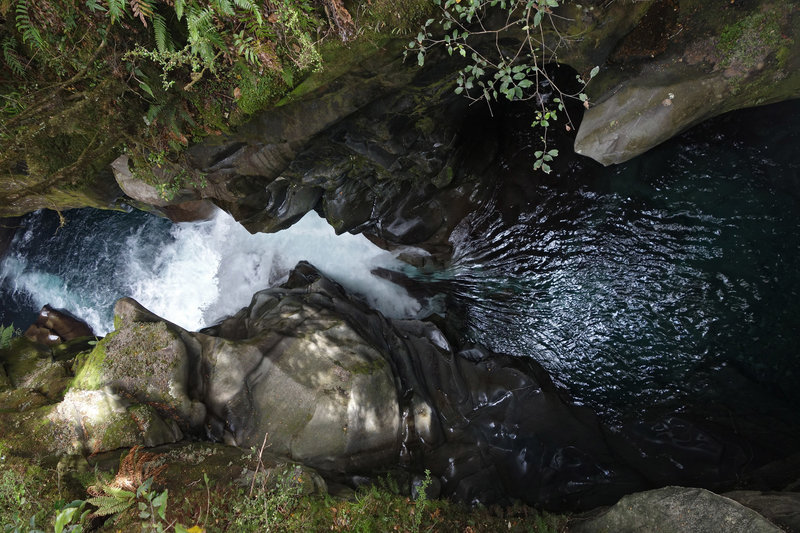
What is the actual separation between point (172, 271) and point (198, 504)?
7.32 metres

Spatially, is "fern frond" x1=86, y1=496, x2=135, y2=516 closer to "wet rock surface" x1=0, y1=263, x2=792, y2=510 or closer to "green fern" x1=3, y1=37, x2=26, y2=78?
"wet rock surface" x1=0, y1=263, x2=792, y2=510

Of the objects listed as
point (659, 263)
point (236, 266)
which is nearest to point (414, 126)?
point (659, 263)

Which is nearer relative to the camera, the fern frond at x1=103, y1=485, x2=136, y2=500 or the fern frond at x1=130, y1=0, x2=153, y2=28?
the fern frond at x1=130, y1=0, x2=153, y2=28

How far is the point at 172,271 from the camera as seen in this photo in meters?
10.4

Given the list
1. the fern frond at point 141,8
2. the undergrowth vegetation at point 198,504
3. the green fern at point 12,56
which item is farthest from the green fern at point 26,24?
the undergrowth vegetation at point 198,504

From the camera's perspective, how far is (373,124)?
6.44 meters

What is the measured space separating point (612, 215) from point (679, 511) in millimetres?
4589

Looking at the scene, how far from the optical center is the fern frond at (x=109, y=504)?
12.6 ft

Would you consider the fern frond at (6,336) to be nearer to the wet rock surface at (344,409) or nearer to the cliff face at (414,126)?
the wet rock surface at (344,409)

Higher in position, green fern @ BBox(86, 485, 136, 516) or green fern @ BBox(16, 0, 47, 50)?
green fern @ BBox(16, 0, 47, 50)

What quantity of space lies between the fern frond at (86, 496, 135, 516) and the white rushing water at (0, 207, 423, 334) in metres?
6.12

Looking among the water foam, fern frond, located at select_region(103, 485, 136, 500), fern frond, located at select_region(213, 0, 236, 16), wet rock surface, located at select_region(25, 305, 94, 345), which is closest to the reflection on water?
the water foam

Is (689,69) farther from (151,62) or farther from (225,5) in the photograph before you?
(151,62)

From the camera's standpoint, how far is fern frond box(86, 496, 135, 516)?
3.85m
